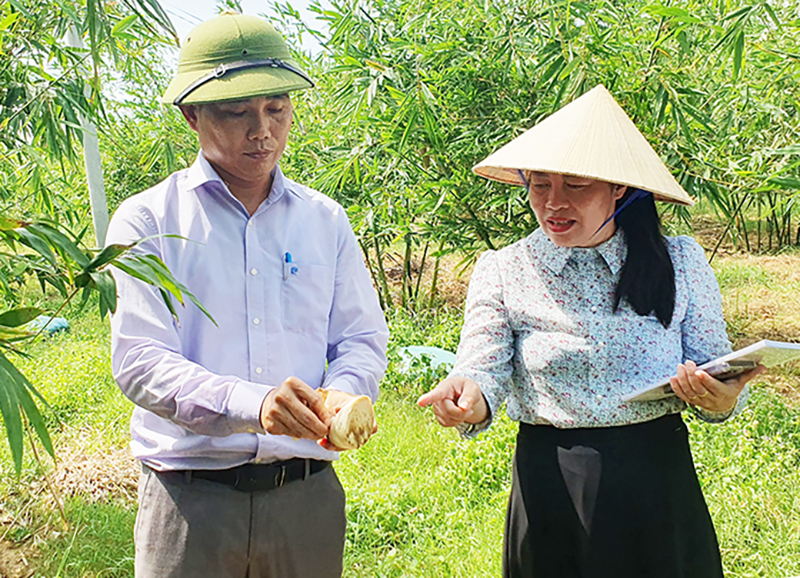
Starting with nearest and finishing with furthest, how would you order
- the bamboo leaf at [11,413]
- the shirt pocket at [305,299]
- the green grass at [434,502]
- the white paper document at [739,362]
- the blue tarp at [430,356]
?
the bamboo leaf at [11,413] < the white paper document at [739,362] < the shirt pocket at [305,299] < the green grass at [434,502] < the blue tarp at [430,356]

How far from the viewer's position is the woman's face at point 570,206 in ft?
5.30

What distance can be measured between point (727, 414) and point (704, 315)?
22 cm

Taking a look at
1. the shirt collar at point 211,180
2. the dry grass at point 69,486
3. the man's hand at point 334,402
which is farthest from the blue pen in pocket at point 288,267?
the dry grass at point 69,486

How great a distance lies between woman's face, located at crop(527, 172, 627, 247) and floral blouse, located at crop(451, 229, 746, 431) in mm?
45

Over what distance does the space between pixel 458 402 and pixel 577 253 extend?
0.44m

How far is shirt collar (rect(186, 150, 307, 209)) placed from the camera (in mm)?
1525

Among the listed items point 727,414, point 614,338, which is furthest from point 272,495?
point 727,414

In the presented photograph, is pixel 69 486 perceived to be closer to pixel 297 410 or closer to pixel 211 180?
pixel 211 180

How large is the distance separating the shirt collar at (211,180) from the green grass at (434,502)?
165cm

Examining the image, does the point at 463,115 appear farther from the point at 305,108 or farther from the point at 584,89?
the point at 305,108

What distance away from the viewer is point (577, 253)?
1.65 metres

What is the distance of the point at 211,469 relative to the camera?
57.7 inches

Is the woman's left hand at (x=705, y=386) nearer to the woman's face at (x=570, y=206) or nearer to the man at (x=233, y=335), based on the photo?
the woman's face at (x=570, y=206)

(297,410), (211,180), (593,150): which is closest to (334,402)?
(297,410)
